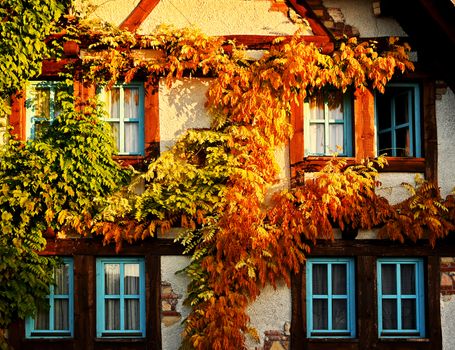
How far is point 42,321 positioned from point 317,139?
481 centimetres

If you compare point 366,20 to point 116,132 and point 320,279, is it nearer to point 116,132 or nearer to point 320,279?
point 320,279

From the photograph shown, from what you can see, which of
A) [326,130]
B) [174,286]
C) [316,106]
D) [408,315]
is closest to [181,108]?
[316,106]

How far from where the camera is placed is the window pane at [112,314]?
8.68 m

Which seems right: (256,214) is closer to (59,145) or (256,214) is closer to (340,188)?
(340,188)

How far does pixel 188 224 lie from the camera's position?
330 inches

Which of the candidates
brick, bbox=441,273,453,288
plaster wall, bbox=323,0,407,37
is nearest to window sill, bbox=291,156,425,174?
brick, bbox=441,273,453,288

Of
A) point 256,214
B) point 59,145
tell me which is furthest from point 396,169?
point 59,145

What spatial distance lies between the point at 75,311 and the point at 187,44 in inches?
161

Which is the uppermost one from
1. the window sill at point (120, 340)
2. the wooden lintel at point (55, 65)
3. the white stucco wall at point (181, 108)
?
the wooden lintel at point (55, 65)

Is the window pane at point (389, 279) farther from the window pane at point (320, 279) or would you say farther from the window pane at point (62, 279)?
the window pane at point (62, 279)

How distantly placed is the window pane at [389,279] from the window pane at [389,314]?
144 mm

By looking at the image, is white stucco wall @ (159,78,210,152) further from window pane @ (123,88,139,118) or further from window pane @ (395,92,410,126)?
window pane @ (395,92,410,126)

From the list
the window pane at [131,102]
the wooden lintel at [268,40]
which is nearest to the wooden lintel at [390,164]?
the wooden lintel at [268,40]

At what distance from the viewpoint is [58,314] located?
28.5 ft
